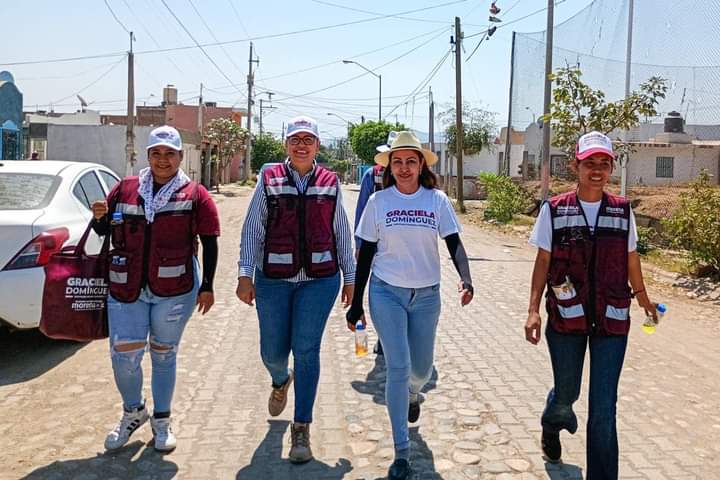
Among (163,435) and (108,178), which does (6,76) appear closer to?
(108,178)

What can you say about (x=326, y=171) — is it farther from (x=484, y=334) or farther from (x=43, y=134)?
(x=43, y=134)

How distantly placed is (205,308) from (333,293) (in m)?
0.75

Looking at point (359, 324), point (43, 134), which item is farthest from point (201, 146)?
point (359, 324)

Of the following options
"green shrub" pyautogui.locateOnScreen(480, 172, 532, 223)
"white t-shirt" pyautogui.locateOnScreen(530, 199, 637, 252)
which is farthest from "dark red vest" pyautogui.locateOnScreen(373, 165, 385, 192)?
"green shrub" pyautogui.locateOnScreen(480, 172, 532, 223)

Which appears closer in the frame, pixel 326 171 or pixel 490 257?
pixel 326 171

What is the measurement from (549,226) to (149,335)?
7.71 ft

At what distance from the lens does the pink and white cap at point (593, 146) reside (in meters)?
3.70

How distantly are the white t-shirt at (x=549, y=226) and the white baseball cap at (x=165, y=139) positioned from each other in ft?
6.72

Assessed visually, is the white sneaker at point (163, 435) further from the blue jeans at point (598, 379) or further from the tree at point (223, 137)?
the tree at point (223, 137)

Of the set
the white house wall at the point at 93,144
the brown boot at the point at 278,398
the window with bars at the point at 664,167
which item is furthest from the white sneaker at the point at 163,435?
the white house wall at the point at 93,144

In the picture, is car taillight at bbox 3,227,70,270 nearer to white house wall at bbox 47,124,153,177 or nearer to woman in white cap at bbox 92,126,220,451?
woman in white cap at bbox 92,126,220,451

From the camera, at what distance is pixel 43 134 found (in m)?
33.8

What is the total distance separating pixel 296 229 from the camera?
4176 mm

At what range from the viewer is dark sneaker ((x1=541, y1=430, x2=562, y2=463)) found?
13.4ft
